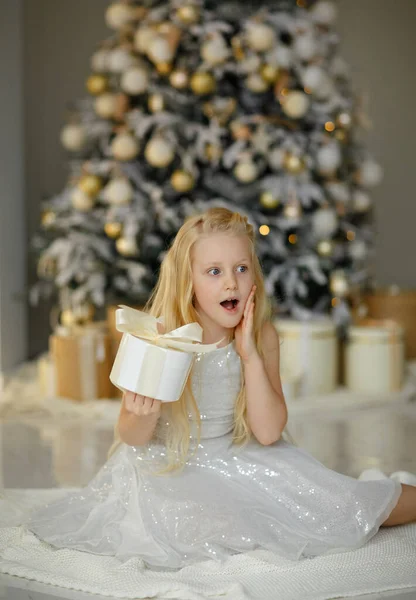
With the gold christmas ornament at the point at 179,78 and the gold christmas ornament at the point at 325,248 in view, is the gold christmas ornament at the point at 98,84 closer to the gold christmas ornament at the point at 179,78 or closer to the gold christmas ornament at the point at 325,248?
the gold christmas ornament at the point at 179,78

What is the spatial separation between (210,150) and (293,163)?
40cm

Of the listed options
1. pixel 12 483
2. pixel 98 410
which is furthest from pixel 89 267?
pixel 12 483

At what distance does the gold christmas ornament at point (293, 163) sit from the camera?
12.5 ft

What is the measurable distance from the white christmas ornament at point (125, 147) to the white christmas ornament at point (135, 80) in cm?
21

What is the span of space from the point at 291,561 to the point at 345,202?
100 inches

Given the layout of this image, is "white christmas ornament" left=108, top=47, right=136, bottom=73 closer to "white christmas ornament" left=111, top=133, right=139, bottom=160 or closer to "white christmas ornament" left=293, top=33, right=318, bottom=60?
"white christmas ornament" left=111, top=133, right=139, bottom=160

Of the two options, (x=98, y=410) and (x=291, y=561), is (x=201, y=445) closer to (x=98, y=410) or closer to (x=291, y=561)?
(x=291, y=561)

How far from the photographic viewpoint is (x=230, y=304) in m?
1.89

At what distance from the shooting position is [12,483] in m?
2.49

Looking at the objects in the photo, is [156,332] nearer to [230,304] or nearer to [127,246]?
[230,304]

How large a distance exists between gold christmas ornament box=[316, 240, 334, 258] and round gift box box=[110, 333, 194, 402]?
232 cm

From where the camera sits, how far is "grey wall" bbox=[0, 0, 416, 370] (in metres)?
5.09

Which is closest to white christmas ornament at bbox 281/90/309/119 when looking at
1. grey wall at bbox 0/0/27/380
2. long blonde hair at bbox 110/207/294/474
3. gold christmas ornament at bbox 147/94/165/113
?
gold christmas ornament at bbox 147/94/165/113

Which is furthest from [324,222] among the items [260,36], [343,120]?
[260,36]
